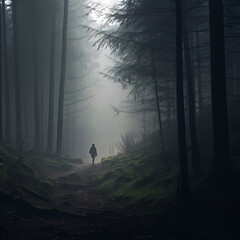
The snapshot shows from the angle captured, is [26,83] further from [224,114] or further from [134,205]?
[224,114]

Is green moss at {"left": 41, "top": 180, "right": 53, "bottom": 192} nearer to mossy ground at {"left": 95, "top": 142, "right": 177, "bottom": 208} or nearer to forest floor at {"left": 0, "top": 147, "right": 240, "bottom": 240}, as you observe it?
forest floor at {"left": 0, "top": 147, "right": 240, "bottom": 240}

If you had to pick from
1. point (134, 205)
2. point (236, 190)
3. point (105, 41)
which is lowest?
point (134, 205)

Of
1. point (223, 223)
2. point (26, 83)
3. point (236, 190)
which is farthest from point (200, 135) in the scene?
point (26, 83)

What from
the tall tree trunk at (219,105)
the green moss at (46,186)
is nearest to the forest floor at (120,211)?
the green moss at (46,186)

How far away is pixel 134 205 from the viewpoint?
935cm

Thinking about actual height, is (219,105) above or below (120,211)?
above

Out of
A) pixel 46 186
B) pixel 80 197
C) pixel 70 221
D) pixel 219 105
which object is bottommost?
pixel 80 197

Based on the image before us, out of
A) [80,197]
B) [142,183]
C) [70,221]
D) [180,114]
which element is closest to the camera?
[70,221]

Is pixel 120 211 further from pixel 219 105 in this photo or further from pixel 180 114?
pixel 219 105

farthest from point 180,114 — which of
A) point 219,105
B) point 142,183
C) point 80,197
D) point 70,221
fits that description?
Result: point 80,197

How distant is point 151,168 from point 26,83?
20250mm

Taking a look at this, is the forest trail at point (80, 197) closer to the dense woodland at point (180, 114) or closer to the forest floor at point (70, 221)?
the forest floor at point (70, 221)

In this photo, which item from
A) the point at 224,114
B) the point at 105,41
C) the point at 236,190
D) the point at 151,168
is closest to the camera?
the point at 236,190

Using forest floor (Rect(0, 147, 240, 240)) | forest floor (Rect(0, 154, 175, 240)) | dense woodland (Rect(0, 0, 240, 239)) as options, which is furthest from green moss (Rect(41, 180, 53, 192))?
dense woodland (Rect(0, 0, 240, 239))
